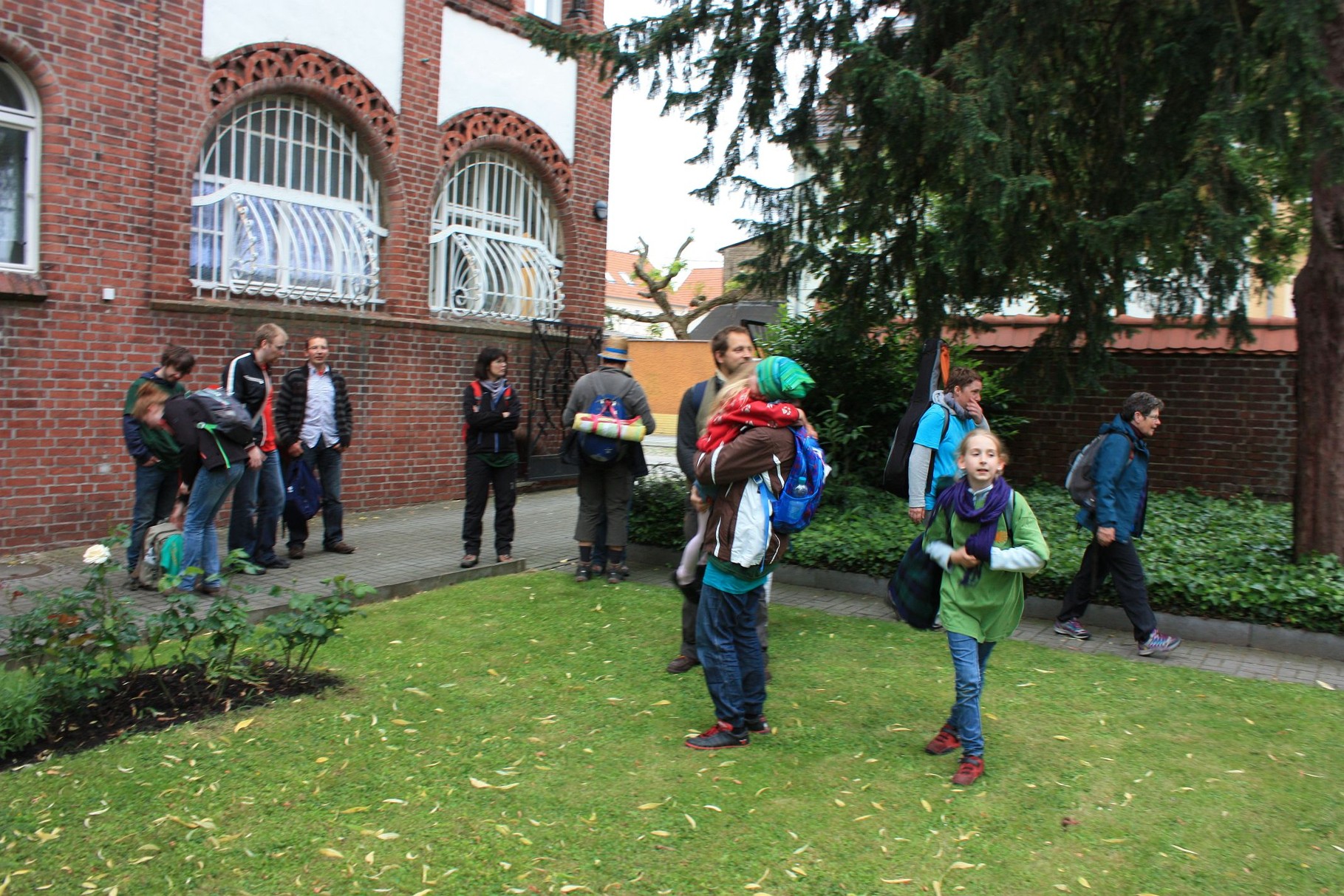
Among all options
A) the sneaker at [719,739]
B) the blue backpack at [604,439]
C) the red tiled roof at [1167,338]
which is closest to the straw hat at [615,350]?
the blue backpack at [604,439]

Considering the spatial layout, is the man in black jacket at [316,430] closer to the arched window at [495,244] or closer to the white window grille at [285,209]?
the white window grille at [285,209]

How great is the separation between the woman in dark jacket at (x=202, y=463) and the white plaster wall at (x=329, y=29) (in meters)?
4.43

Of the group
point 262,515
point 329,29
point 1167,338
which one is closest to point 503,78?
point 329,29

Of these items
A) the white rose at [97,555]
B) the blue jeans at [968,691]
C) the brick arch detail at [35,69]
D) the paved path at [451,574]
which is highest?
the brick arch detail at [35,69]

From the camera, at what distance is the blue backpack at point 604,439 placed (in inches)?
320

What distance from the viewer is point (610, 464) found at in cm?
827

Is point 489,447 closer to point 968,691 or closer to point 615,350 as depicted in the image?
point 615,350

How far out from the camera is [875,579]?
832 centimetres

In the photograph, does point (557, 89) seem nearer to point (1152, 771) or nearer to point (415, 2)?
point (415, 2)

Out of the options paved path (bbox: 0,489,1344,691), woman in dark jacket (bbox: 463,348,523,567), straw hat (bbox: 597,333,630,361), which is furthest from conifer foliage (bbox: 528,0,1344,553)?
woman in dark jacket (bbox: 463,348,523,567)

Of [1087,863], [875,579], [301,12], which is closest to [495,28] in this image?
[301,12]

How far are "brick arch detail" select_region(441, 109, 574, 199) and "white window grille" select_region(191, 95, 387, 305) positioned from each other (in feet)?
4.06

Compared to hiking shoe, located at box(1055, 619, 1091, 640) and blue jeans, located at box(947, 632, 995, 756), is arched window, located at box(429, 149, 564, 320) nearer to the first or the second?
hiking shoe, located at box(1055, 619, 1091, 640)

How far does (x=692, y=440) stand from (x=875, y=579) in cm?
233
